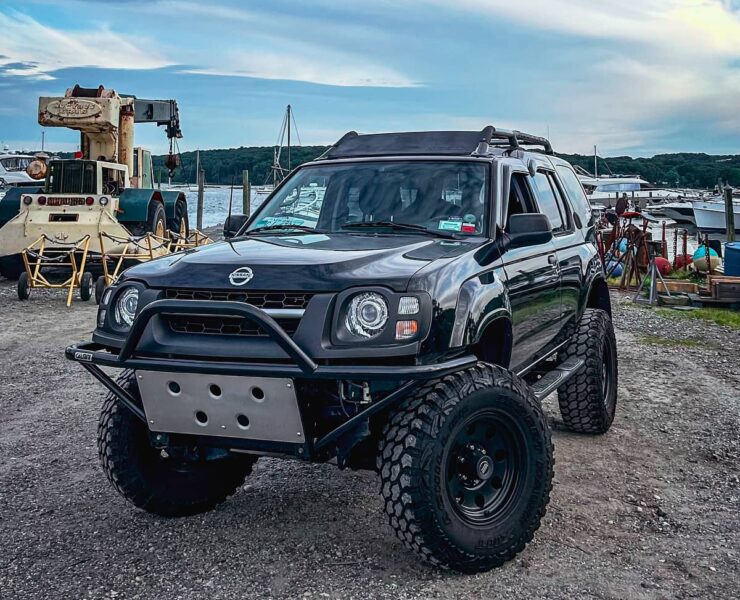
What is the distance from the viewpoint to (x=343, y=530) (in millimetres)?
4523

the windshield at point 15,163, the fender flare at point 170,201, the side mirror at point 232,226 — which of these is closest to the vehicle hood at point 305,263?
the side mirror at point 232,226

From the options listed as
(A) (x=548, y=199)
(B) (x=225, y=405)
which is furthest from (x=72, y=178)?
(B) (x=225, y=405)

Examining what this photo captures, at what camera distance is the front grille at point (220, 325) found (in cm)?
378

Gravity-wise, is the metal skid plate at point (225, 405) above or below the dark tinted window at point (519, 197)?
below

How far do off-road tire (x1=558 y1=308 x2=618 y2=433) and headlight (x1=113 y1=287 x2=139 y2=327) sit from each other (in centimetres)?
331

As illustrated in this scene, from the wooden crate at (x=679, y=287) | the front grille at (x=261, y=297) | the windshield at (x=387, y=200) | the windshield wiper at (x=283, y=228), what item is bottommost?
the wooden crate at (x=679, y=287)

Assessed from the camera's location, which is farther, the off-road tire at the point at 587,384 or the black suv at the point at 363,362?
the off-road tire at the point at 587,384

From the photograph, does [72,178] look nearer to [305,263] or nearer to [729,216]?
[305,263]

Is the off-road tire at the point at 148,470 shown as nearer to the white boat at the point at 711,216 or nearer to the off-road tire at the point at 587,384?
the off-road tire at the point at 587,384

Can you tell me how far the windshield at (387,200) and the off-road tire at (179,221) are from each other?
47.6 feet

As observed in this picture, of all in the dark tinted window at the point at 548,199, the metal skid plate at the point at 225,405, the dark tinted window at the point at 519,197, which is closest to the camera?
the metal skid plate at the point at 225,405

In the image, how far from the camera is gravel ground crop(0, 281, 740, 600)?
3881mm

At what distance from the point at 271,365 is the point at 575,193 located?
13.2 ft

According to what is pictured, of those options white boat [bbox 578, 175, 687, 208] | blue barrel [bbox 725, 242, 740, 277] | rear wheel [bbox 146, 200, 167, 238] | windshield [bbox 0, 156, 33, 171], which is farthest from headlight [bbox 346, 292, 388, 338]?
white boat [bbox 578, 175, 687, 208]
